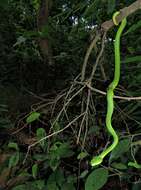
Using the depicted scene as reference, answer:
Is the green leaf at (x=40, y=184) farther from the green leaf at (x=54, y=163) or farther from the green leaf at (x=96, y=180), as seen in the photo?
the green leaf at (x=96, y=180)

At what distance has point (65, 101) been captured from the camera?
795mm

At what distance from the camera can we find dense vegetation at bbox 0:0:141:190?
0.85m

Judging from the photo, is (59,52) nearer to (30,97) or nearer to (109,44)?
(109,44)

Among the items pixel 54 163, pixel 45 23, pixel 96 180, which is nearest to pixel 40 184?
pixel 54 163

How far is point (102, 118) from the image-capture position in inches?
49.6

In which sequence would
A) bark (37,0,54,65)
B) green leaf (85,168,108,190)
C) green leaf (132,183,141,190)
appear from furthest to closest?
bark (37,0,54,65) → green leaf (132,183,141,190) → green leaf (85,168,108,190)

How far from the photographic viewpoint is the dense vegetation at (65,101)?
85 cm

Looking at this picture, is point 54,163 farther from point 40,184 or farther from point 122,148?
point 122,148

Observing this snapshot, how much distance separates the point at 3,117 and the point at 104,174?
750 millimetres

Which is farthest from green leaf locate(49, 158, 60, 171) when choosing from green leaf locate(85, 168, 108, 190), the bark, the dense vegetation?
the bark

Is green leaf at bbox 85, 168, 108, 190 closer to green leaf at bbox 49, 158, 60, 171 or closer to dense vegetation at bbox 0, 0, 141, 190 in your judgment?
dense vegetation at bbox 0, 0, 141, 190

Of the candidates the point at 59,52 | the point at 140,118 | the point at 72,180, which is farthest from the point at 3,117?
the point at 59,52

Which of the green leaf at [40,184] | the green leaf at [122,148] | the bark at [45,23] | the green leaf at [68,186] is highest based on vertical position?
the bark at [45,23]

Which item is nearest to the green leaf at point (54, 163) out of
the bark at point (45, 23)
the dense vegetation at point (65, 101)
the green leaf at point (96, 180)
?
the dense vegetation at point (65, 101)
